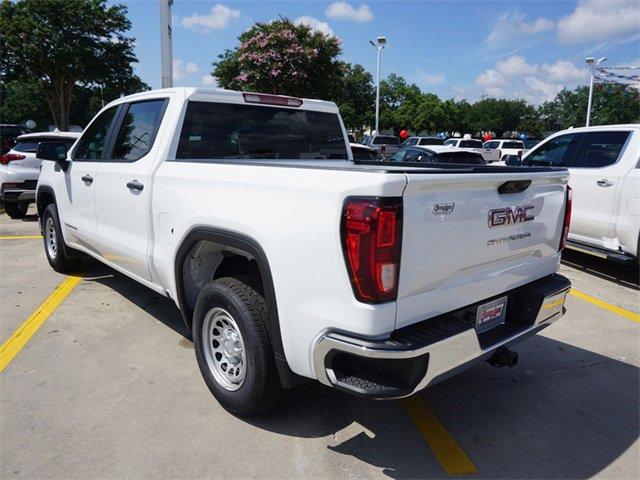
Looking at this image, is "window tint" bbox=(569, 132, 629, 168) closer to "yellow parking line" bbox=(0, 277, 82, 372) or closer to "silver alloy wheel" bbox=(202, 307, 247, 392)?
"silver alloy wheel" bbox=(202, 307, 247, 392)

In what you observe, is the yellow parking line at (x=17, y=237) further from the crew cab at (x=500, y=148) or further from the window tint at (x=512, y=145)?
the window tint at (x=512, y=145)

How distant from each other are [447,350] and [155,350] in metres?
2.61

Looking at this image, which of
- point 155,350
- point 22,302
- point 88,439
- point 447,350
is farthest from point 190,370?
point 22,302

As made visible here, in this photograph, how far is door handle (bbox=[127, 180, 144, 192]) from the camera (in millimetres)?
3764

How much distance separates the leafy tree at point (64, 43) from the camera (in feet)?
77.8

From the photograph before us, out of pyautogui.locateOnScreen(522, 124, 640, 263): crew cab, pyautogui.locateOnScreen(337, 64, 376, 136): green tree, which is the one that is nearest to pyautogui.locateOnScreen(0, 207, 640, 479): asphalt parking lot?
pyautogui.locateOnScreen(522, 124, 640, 263): crew cab

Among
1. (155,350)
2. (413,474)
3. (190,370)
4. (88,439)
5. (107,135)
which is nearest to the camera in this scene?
(413,474)

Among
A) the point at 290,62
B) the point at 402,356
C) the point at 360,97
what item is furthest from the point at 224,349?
the point at 360,97

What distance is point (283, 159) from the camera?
4.30 m

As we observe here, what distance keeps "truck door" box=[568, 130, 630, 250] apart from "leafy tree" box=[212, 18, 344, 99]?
17670 millimetres

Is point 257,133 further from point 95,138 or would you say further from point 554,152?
point 554,152

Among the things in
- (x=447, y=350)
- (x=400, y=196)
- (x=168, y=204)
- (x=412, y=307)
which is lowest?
(x=447, y=350)

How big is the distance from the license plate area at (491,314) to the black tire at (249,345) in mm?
1172

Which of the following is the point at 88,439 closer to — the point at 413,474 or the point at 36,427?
the point at 36,427
